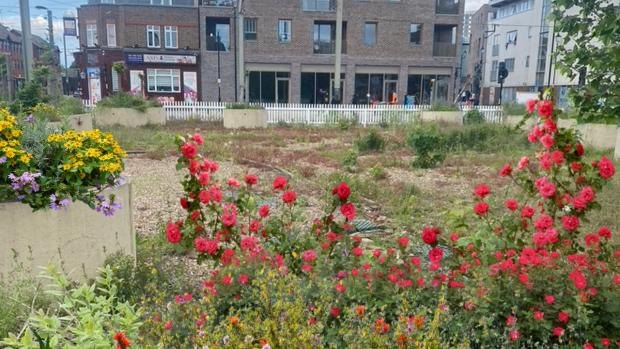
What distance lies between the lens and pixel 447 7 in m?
32.9

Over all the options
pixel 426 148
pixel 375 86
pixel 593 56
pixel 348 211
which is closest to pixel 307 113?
Answer: pixel 426 148

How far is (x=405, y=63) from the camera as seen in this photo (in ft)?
108

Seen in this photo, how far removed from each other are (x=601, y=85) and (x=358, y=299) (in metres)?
3.02

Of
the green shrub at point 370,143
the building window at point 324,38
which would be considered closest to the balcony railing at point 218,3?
the building window at point 324,38

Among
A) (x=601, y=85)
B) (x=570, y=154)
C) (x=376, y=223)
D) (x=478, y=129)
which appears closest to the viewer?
(x=570, y=154)

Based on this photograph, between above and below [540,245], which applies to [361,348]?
below

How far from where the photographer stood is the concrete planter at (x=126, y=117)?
16625 millimetres

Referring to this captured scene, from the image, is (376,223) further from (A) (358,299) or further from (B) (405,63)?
(B) (405,63)

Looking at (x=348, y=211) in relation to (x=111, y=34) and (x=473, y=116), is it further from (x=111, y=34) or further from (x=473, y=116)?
(x=111, y=34)

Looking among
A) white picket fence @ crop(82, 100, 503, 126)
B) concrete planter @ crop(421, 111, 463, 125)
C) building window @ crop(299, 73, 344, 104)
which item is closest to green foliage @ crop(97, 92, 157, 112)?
white picket fence @ crop(82, 100, 503, 126)

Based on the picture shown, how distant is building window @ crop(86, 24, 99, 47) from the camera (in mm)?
34688

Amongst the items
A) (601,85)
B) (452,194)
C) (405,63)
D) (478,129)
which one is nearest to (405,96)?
(405,63)

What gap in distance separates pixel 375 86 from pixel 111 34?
19.1 metres

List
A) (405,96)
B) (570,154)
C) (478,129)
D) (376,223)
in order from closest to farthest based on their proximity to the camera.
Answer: (570,154) < (376,223) < (478,129) < (405,96)
